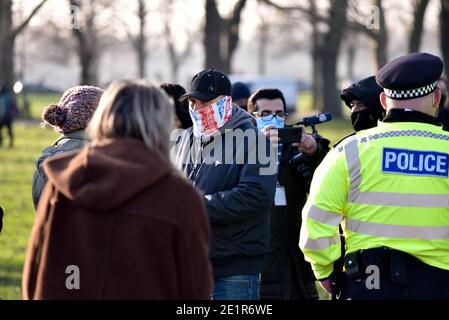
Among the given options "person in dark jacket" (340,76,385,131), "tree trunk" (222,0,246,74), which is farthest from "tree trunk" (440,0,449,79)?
Answer: "person in dark jacket" (340,76,385,131)

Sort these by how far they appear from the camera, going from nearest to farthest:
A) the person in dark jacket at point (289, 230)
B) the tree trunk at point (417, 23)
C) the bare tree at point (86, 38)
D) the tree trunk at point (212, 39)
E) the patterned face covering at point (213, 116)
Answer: the patterned face covering at point (213, 116)
the person in dark jacket at point (289, 230)
the tree trunk at point (212, 39)
the tree trunk at point (417, 23)
the bare tree at point (86, 38)

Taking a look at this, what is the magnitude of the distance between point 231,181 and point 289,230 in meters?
1.05

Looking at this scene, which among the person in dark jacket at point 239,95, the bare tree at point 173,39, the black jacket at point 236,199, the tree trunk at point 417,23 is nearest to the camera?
the black jacket at point 236,199

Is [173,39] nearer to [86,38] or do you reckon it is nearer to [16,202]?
[86,38]

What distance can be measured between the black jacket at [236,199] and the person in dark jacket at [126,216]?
1664mm

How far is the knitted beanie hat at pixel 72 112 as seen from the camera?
5012 millimetres

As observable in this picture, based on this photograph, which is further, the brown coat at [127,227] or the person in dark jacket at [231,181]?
the person in dark jacket at [231,181]

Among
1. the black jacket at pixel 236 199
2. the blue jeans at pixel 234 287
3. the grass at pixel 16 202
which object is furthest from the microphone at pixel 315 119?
the grass at pixel 16 202

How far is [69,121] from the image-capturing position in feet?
16.4

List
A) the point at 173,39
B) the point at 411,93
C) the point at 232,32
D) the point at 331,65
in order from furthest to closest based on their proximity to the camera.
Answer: the point at 173,39, the point at 331,65, the point at 232,32, the point at 411,93

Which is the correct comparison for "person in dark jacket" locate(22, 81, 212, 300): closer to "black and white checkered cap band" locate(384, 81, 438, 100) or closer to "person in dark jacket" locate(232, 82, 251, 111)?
"black and white checkered cap band" locate(384, 81, 438, 100)

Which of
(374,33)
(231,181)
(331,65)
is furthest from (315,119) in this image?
(331,65)

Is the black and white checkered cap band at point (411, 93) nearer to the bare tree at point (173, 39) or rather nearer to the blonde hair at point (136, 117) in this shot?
the blonde hair at point (136, 117)
